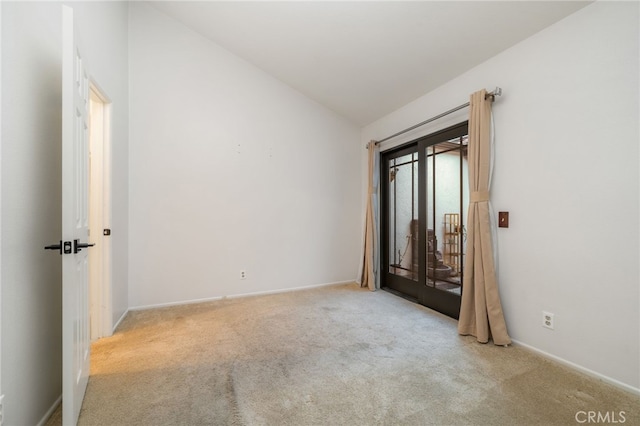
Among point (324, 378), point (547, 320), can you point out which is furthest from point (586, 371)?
point (324, 378)

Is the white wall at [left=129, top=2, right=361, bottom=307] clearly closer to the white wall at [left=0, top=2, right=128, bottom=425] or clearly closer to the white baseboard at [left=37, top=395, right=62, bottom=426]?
the white wall at [left=0, top=2, right=128, bottom=425]

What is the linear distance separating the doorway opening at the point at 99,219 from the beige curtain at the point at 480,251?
127 inches

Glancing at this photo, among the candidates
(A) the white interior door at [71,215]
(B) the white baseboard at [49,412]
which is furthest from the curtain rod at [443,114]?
(B) the white baseboard at [49,412]

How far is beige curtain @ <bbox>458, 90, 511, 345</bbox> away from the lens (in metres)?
2.38

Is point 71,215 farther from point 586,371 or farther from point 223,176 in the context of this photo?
point 586,371

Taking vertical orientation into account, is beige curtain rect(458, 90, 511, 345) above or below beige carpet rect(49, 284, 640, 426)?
above

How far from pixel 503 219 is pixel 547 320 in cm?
84

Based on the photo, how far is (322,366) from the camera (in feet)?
6.62

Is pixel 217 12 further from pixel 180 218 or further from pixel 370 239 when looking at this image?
pixel 370 239

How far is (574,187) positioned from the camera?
2.00 meters

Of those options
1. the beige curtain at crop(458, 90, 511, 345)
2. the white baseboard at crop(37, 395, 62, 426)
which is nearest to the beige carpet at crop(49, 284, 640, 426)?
the white baseboard at crop(37, 395, 62, 426)

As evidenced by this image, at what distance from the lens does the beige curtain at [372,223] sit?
13.4 feet

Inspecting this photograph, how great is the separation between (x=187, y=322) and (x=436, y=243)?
2.84m

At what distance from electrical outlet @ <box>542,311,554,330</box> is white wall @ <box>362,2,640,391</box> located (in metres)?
0.04
